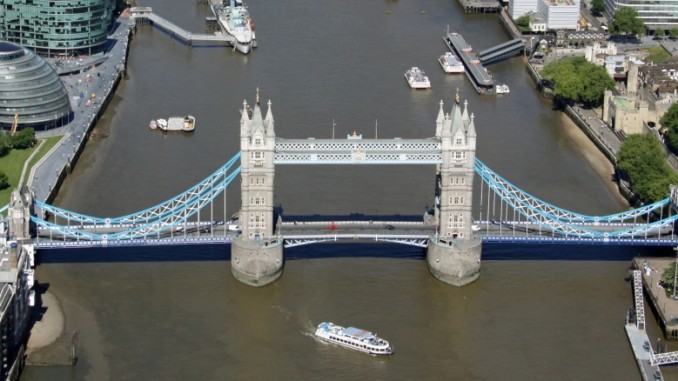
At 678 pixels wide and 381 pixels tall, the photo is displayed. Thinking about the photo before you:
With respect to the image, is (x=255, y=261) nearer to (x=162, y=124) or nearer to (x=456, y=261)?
(x=456, y=261)

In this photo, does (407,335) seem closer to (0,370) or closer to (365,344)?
(365,344)

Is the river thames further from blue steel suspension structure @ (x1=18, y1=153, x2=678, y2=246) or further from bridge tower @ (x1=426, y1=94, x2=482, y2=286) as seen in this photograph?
blue steel suspension structure @ (x1=18, y1=153, x2=678, y2=246)

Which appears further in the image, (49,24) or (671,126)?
(49,24)

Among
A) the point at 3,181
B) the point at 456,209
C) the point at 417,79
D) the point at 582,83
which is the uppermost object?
the point at 582,83

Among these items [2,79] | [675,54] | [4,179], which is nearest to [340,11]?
[675,54]

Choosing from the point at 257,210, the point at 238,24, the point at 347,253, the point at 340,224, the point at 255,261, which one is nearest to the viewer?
the point at 255,261

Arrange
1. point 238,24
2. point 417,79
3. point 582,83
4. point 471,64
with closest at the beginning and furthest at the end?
point 582,83 → point 417,79 → point 471,64 → point 238,24

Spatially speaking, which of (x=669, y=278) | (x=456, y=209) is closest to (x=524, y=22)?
(x=456, y=209)
